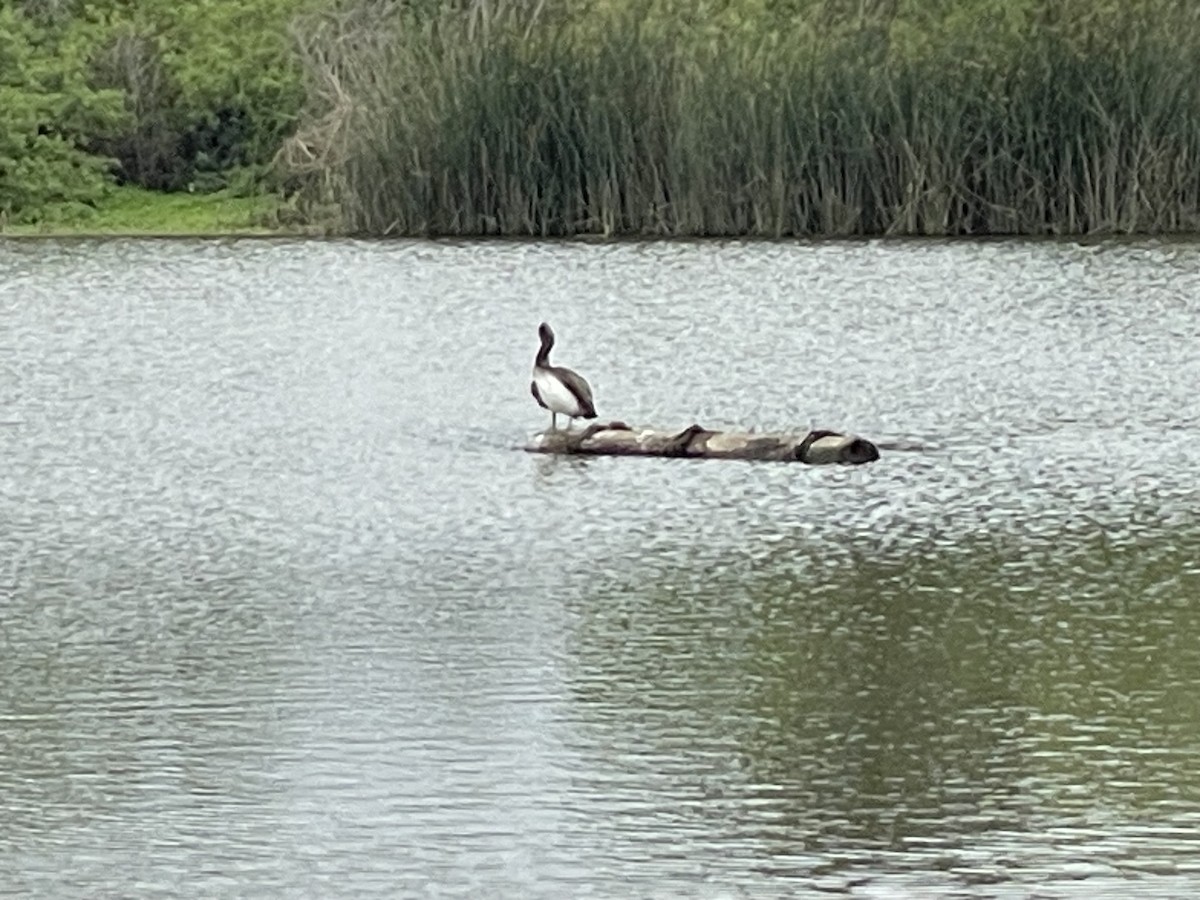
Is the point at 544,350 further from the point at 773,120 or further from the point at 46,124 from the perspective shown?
the point at 46,124

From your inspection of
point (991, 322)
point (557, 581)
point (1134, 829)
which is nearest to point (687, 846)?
point (1134, 829)

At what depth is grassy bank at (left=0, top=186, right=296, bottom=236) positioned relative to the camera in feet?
98.5

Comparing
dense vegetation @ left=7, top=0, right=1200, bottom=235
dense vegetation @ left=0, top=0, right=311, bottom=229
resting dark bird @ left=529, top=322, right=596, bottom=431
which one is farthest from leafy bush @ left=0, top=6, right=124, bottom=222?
resting dark bird @ left=529, top=322, right=596, bottom=431

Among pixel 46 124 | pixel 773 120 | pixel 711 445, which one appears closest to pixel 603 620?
pixel 711 445

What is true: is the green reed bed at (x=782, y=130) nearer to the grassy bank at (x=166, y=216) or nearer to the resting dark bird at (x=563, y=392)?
the grassy bank at (x=166, y=216)

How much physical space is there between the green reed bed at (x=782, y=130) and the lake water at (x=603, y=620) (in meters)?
5.78

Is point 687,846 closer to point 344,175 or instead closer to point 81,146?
point 344,175

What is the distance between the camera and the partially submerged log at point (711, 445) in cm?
1265

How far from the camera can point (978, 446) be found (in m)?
13.4

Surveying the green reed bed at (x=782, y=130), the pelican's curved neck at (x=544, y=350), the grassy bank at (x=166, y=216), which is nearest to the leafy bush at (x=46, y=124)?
the grassy bank at (x=166, y=216)

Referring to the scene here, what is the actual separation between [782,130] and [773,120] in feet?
0.52

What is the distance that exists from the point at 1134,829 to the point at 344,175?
20.6 m

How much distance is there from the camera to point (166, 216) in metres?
31.8

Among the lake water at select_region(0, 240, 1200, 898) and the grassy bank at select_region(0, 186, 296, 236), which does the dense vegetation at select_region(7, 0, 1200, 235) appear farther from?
the lake water at select_region(0, 240, 1200, 898)
